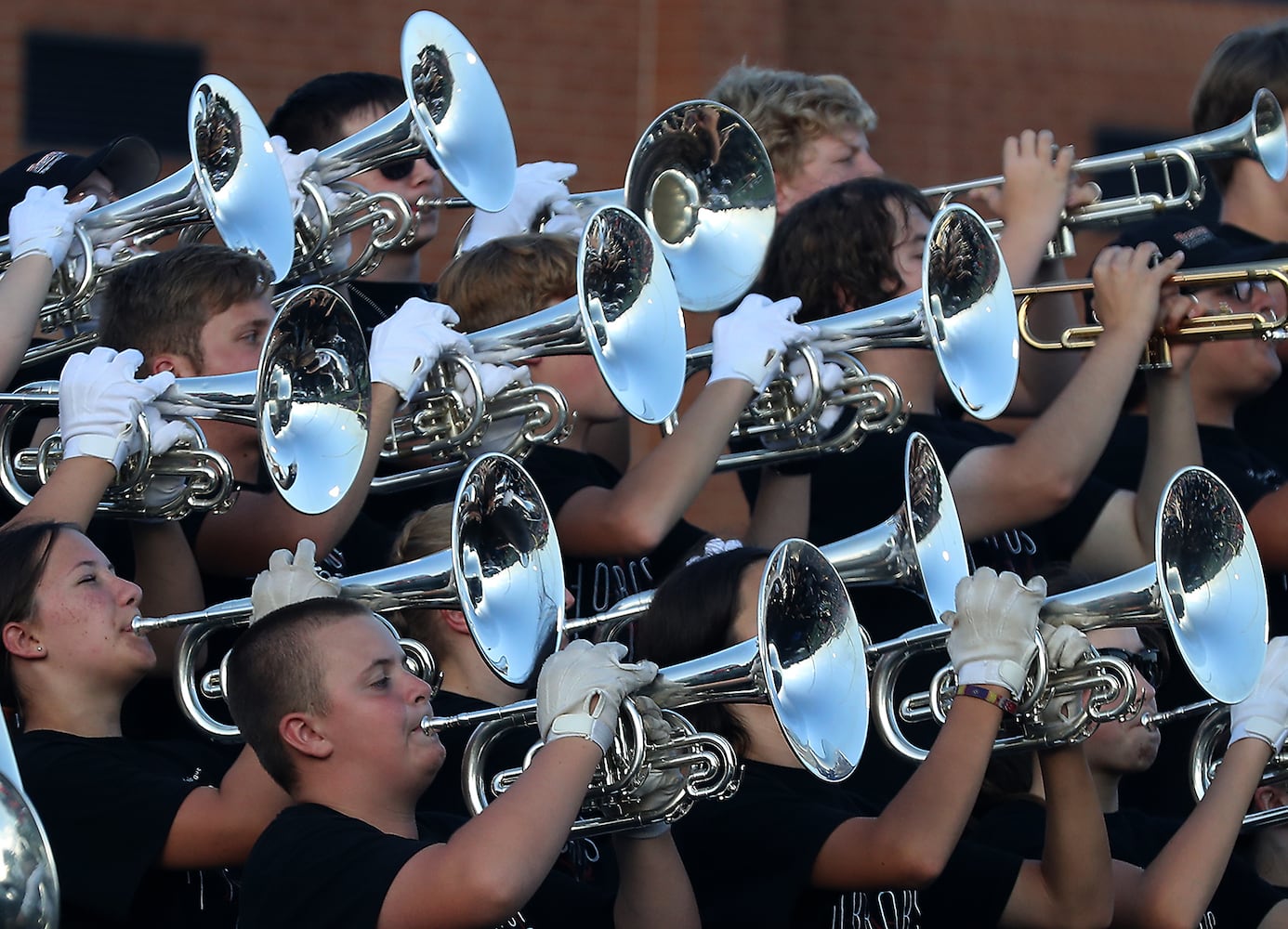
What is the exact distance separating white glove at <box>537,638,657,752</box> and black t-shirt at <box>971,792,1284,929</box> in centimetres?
114

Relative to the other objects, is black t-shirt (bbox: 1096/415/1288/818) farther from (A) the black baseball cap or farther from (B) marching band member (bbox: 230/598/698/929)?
(A) the black baseball cap

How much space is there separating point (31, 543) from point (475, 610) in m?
0.78

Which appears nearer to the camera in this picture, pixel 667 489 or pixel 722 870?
pixel 722 870

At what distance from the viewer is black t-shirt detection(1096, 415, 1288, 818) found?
4.81 m

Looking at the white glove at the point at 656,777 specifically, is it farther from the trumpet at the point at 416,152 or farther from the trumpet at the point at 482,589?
the trumpet at the point at 416,152

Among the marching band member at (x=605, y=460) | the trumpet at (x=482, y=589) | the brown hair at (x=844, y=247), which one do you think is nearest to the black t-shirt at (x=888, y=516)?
the marching band member at (x=605, y=460)

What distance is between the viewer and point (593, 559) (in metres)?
4.47

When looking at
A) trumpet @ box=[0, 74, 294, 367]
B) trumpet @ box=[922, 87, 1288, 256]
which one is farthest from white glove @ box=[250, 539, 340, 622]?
trumpet @ box=[922, 87, 1288, 256]

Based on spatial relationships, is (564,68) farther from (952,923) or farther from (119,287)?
Answer: (952,923)

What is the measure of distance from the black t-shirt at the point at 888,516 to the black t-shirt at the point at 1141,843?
23 centimetres

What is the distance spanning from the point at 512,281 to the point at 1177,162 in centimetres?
187

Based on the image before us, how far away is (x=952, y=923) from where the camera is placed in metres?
3.84

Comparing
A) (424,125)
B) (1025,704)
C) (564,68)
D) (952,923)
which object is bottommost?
(952,923)

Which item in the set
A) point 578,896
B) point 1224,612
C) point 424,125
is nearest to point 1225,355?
point 1224,612
